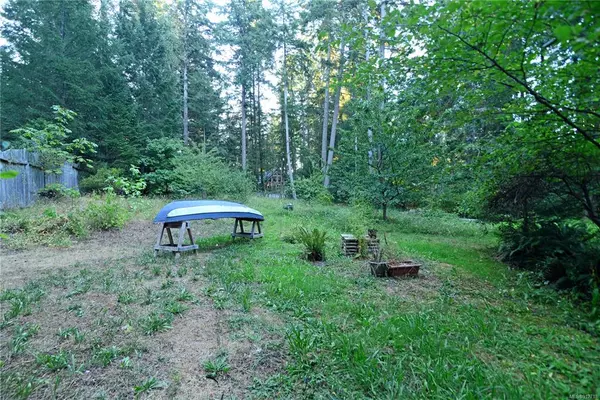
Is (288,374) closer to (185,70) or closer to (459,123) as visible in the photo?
(459,123)

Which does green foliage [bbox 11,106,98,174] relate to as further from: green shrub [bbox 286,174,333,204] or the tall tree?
green shrub [bbox 286,174,333,204]

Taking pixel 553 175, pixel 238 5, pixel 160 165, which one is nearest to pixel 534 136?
pixel 553 175

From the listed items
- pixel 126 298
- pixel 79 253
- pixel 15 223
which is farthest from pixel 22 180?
pixel 126 298

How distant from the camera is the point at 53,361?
75.0 inches

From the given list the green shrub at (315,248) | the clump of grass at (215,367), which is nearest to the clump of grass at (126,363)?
the clump of grass at (215,367)

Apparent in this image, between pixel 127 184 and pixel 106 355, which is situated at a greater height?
pixel 127 184

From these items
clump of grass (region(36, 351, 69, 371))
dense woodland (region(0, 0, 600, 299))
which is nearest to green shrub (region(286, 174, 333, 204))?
dense woodland (region(0, 0, 600, 299))

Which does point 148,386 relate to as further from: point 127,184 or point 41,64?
point 41,64

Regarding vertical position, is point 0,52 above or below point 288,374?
above

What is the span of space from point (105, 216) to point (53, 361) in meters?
5.63

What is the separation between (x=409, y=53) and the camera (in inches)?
106

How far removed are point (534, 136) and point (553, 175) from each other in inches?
42.0

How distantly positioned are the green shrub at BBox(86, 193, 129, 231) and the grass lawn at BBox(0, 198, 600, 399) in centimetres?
262

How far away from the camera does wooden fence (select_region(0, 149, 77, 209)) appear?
6.66 meters
